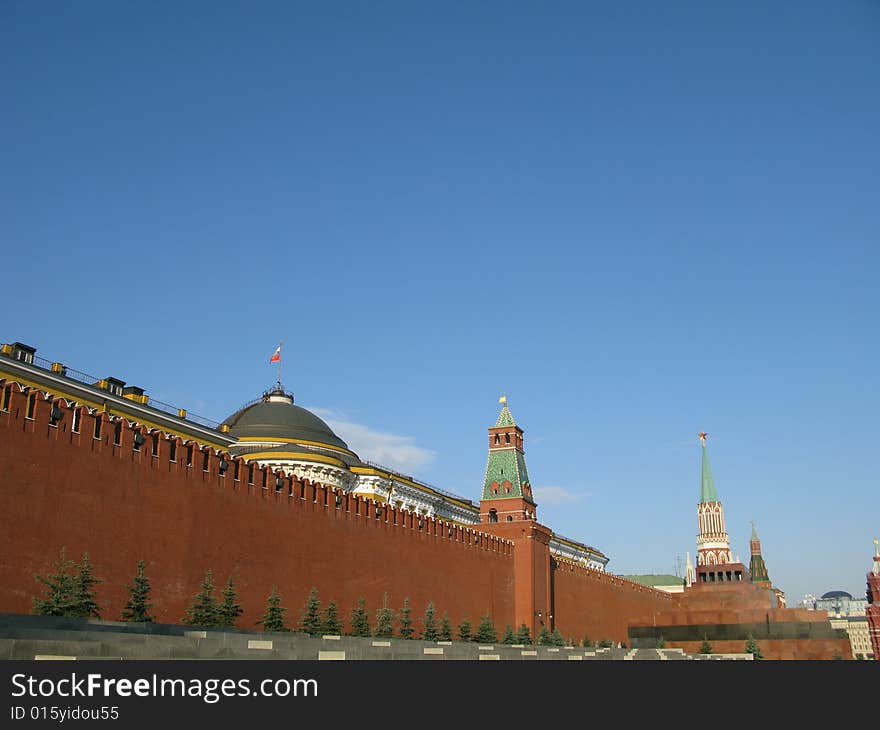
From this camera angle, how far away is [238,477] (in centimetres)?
2523

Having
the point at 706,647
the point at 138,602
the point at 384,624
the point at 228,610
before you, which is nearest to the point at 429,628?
the point at 384,624

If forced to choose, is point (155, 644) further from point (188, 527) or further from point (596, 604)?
point (596, 604)

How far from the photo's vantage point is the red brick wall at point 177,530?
749 inches

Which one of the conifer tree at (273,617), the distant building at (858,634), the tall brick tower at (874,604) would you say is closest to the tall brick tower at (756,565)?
the tall brick tower at (874,604)

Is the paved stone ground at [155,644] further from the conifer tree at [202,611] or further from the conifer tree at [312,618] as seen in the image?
the conifer tree at [312,618]

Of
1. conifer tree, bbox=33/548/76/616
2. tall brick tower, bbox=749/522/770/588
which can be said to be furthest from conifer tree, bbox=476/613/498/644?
tall brick tower, bbox=749/522/770/588

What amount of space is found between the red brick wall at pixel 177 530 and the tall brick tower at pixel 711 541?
115ft

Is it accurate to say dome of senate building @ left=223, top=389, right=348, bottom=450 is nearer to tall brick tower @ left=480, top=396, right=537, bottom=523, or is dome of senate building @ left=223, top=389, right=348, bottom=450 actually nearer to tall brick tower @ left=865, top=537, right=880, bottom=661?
tall brick tower @ left=480, top=396, right=537, bottom=523

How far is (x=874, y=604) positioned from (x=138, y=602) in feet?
197

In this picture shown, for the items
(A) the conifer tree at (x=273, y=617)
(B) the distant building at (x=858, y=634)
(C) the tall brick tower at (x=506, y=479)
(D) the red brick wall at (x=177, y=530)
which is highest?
(C) the tall brick tower at (x=506, y=479)

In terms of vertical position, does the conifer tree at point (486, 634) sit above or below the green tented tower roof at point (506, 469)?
below

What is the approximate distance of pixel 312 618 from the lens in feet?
83.3
